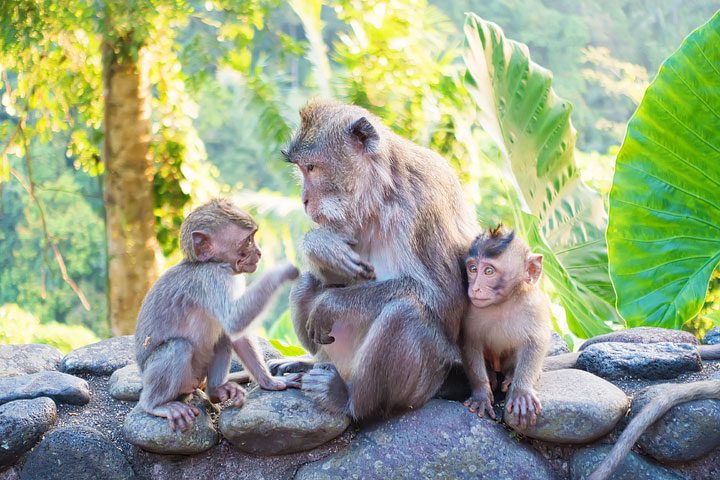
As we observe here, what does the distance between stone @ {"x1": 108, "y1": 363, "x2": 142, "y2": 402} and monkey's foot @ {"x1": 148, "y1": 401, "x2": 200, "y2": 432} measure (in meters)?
0.53

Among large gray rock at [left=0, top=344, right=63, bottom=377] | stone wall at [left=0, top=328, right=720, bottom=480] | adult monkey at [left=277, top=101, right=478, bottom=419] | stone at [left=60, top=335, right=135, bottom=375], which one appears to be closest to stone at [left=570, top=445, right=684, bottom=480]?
stone wall at [left=0, top=328, right=720, bottom=480]

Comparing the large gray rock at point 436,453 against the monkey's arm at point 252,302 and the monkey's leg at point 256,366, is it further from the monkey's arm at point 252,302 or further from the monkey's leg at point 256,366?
the monkey's arm at point 252,302

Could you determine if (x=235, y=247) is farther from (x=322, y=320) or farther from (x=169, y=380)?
(x=169, y=380)

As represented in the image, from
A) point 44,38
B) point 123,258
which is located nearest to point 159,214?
point 123,258

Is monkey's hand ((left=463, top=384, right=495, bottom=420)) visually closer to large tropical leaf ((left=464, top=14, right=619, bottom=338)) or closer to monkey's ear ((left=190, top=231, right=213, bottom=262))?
monkey's ear ((left=190, top=231, right=213, bottom=262))

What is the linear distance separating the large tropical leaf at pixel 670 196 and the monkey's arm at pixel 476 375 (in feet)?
5.32

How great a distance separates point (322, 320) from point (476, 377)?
30.7 inches

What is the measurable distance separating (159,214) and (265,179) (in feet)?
50.0

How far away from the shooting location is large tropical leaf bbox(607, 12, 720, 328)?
195 inches

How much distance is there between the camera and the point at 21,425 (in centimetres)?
404

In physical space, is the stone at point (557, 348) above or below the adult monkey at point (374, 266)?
below

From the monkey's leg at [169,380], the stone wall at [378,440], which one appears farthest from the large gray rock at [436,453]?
the monkey's leg at [169,380]

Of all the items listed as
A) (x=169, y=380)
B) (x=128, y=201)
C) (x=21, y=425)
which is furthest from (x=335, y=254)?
(x=128, y=201)

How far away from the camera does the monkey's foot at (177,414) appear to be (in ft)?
12.7
